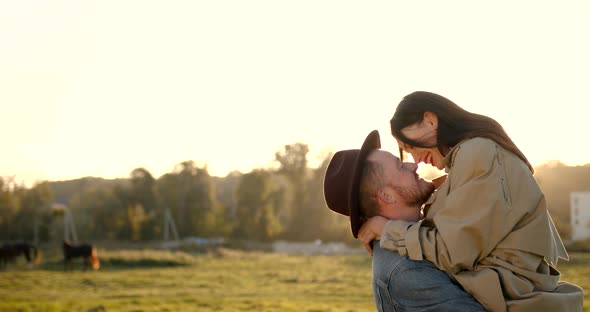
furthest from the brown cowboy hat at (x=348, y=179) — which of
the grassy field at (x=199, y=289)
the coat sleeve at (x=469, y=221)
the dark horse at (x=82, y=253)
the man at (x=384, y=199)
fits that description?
the dark horse at (x=82, y=253)

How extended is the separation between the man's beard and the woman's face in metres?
0.20

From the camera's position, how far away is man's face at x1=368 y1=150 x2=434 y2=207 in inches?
122

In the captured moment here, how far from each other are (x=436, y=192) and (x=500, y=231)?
0.32 m

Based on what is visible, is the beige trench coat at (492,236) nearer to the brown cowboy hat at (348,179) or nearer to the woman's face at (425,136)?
the brown cowboy hat at (348,179)

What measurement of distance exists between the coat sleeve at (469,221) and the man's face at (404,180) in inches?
8.7

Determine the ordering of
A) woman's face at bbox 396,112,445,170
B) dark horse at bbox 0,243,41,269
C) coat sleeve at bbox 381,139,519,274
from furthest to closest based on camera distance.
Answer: dark horse at bbox 0,243,41,269 → woman's face at bbox 396,112,445,170 → coat sleeve at bbox 381,139,519,274

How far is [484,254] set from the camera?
2.86m

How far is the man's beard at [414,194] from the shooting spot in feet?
10.2

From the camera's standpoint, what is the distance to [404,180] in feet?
10.2

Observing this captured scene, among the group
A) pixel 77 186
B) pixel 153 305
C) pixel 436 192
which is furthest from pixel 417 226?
pixel 77 186

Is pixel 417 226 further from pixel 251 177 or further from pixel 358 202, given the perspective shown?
pixel 251 177

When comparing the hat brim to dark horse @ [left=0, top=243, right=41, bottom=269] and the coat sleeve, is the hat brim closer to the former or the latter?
the coat sleeve

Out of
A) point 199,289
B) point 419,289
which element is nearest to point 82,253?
point 199,289

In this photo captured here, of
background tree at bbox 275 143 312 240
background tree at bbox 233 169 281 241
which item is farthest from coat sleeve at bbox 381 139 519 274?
background tree at bbox 275 143 312 240
